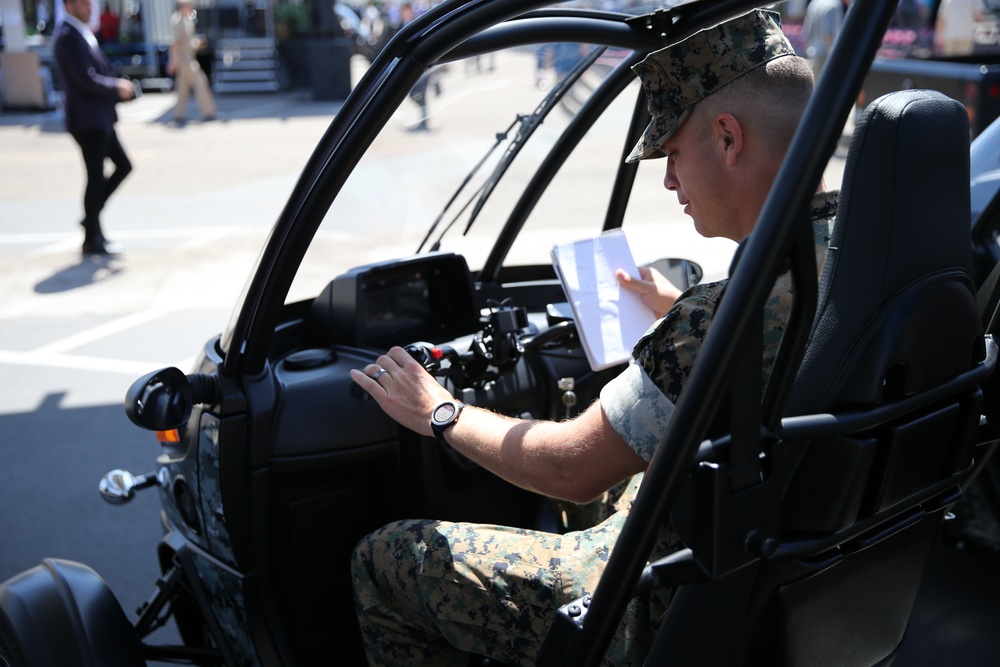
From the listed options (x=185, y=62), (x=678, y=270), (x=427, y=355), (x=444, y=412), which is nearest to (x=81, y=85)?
(x=678, y=270)

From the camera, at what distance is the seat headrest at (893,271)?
1.42 m

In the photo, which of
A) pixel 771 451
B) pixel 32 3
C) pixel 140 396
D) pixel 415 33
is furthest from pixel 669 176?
pixel 32 3

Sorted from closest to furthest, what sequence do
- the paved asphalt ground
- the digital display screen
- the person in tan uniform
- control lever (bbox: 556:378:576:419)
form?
the digital display screen → control lever (bbox: 556:378:576:419) → the paved asphalt ground → the person in tan uniform

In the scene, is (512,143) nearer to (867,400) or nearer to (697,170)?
(697,170)

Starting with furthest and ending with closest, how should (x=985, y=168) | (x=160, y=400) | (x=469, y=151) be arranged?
1. (x=985, y=168)
2. (x=469, y=151)
3. (x=160, y=400)

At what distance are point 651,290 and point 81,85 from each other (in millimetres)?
7131

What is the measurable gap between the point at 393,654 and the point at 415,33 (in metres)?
1.25

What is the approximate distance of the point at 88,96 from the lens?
26.9ft

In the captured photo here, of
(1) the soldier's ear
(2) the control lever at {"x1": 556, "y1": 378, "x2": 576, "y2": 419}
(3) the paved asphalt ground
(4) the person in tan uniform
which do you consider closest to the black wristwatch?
(1) the soldier's ear

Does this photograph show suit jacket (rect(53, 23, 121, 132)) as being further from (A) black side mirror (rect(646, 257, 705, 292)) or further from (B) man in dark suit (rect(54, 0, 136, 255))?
(A) black side mirror (rect(646, 257, 705, 292))

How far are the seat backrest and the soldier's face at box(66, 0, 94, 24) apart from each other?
791 cm

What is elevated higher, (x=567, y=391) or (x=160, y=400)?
(x=160, y=400)

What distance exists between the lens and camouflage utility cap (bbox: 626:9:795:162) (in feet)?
5.54

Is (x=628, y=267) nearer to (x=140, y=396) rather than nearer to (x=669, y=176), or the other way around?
(x=669, y=176)
